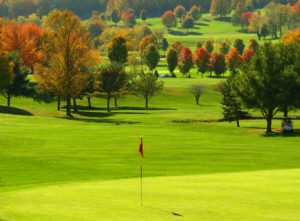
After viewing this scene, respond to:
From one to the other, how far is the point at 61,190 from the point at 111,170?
42.3ft

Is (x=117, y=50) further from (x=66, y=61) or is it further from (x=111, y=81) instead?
(x=66, y=61)

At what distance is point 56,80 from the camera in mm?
95750

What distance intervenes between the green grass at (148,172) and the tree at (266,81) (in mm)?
3593

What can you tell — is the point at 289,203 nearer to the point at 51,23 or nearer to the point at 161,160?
the point at 161,160

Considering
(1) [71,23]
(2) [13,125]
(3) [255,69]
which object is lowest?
(2) [13,125]

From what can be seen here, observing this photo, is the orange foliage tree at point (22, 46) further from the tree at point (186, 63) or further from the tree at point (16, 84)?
the tree at point (186, 63)


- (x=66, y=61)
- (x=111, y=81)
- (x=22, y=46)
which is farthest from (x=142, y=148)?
(x=22, y=46)

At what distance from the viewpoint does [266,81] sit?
258 ft

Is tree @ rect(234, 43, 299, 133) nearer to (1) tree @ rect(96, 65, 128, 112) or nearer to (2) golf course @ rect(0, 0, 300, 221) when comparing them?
(2) golf course @ rect(0, 0, 300, 221)

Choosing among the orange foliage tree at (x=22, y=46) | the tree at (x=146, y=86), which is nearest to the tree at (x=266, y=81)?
the tree at (x=146, y=86)

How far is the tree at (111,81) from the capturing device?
11619 centimetres

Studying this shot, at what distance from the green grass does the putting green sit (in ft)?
0.12

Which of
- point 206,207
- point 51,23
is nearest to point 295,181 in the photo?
point 206,207

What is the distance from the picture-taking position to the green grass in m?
23.7
